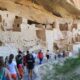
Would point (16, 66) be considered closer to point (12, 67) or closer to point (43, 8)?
point (12, 67)

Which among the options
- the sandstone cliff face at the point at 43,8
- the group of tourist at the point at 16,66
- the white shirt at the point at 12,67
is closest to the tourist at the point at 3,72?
the group of tourist at the point at 16,66

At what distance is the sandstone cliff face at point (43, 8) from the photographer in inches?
869

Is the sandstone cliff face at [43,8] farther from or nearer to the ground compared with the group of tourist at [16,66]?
farther from the ground

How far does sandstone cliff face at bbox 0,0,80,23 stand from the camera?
72.4 feet

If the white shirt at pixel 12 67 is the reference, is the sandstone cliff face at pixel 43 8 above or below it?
A: above

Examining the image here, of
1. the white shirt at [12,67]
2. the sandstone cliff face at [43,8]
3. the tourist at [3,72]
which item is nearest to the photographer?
the tourist at [3,72]

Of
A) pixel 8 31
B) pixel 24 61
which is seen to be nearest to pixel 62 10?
pixel 8 31

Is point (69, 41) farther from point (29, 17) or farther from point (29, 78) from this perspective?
point (29, 78)

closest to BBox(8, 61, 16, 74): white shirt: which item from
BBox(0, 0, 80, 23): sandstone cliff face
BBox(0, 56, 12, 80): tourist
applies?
BBox(0, 56, 12, 80): tourist

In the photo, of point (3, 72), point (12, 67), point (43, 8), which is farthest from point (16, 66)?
point (43, 8)

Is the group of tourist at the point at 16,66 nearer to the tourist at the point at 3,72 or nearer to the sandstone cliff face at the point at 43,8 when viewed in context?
the tourist at the point at 3,72

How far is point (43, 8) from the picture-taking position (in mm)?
25062

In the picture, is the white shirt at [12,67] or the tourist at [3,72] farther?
the white shirt at [12,67]

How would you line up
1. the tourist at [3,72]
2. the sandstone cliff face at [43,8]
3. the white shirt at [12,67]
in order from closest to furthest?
the tourist at [3,72], the white shirt at [12,67], the sandstone cliff face at [43,8]
